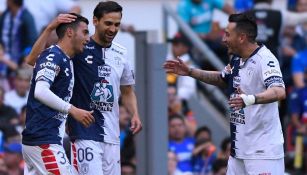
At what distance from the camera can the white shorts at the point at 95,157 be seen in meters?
12.3

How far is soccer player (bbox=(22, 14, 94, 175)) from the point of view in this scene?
1177cm

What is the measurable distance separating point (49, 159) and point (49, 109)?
0.49m

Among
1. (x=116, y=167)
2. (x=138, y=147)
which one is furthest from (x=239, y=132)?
(x=138, y=147)

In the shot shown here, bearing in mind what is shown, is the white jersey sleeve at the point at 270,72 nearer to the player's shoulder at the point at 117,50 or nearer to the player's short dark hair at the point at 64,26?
the player's shoulder at the point at 117,50

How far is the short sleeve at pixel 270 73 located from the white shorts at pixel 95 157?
1.74m

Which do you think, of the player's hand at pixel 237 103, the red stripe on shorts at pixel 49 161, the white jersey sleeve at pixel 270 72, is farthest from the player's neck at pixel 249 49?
the red stripe on shorts at pixel 49 161

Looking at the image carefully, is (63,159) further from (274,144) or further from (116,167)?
(274,144)

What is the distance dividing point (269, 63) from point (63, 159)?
2.28m

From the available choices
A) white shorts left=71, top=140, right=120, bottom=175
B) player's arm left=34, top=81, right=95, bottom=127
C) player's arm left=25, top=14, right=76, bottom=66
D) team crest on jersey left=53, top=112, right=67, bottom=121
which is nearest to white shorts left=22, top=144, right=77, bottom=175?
team crest on jersey left=53, top=112, right=67, bottom=121

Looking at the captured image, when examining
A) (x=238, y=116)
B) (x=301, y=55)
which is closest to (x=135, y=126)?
(x=238, y=116)

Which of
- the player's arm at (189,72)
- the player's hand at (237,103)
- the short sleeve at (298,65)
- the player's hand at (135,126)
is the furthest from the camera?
the short sleeve at (298,65)

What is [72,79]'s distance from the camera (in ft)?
39.5

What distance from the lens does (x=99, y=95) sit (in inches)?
489

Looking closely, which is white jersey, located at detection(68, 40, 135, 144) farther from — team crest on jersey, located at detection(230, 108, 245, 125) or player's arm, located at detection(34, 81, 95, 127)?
team crest on jersey, located at detection(230, 108, 245, 125)
